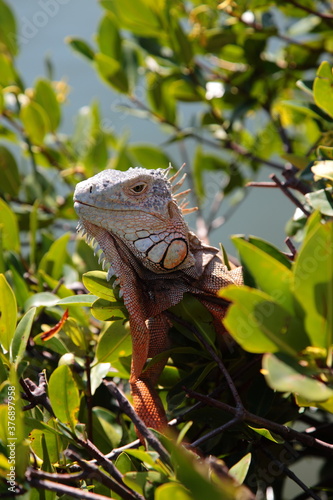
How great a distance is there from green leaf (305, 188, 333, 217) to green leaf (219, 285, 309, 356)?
1.35 feet

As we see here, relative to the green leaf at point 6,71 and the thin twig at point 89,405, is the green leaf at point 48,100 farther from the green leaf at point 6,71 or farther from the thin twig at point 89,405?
the thin twig at point 89,405

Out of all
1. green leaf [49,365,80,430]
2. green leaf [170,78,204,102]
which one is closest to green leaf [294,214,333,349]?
green leaf [49,365,80,430]

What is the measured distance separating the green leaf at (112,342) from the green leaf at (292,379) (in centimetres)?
48

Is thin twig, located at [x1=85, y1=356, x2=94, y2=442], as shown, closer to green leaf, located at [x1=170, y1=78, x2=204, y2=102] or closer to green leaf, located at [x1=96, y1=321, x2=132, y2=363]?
green leaf, located at [x1=96, y1=321, x2=132, y2=363]

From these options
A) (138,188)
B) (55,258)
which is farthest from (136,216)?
(55,258)

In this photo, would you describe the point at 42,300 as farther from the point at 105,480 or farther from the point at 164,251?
the point at 105,480

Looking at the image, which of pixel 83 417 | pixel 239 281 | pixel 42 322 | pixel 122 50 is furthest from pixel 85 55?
pixel 83 417

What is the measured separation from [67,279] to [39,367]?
0.31 metres

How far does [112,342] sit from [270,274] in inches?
19.3

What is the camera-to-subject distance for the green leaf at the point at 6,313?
0.91 metres

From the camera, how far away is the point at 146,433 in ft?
2.27

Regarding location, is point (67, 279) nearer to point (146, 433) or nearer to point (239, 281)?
point (239, 281)

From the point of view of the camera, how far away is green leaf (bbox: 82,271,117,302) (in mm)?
985

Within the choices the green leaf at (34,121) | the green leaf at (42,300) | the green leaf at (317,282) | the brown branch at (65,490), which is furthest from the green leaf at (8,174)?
the green leaf at (317,282)
